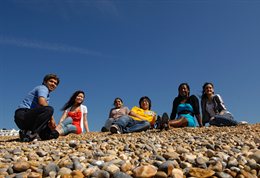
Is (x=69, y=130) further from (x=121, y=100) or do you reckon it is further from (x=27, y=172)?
(x=27, y=172)

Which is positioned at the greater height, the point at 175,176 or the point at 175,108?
the point at 175,108

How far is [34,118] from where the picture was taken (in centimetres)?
639

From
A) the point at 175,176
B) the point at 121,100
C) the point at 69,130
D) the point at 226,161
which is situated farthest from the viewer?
the point at 121,100

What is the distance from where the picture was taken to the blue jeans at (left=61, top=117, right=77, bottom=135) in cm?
808

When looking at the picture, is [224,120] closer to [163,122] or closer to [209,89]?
[209,89]

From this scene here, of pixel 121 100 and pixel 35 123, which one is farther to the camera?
pixel 121 100

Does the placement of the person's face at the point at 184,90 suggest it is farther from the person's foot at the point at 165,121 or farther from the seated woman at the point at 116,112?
the seated woman at the point at 116,112

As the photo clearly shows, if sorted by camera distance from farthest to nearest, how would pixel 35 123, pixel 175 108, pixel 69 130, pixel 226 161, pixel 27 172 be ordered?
pixel 175 108, pixel 69 130, pixel 35 123, pixel 226 161, pixel 27 172

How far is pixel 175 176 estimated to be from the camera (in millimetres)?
2494

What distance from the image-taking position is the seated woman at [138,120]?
7.55 meters

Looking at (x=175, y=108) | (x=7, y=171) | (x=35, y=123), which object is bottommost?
(x=7, y=171)

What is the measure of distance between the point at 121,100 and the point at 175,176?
7279 mm

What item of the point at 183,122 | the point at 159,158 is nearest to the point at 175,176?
the point at 159,158

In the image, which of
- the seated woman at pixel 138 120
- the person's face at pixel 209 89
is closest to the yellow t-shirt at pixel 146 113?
the seated woman at pixel 138 120
